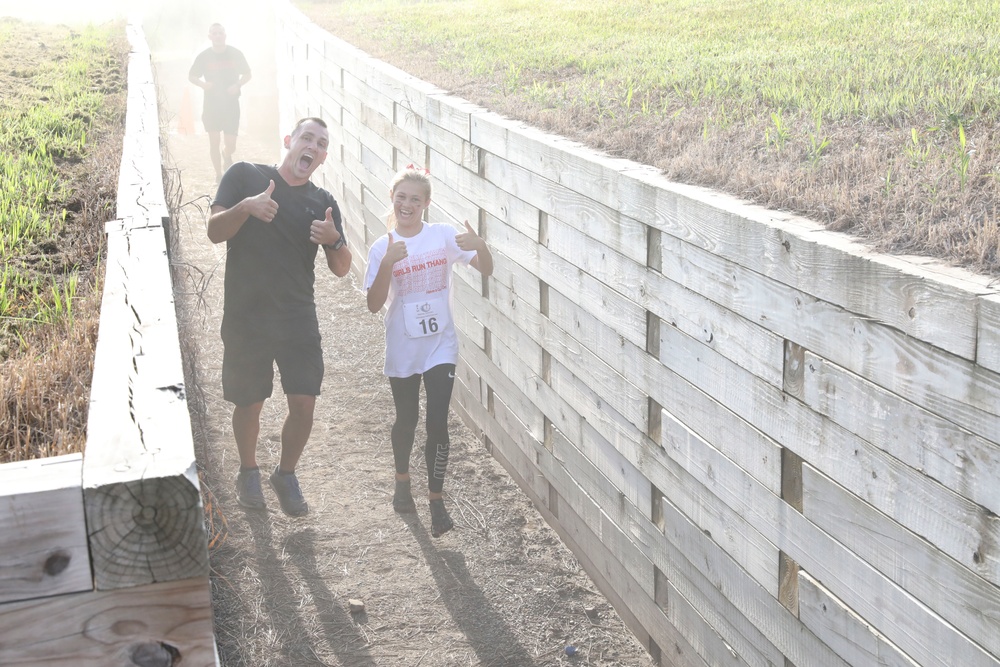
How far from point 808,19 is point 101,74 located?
25.4 ft

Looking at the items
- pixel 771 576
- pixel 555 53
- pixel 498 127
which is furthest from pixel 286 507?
pixel 555 53

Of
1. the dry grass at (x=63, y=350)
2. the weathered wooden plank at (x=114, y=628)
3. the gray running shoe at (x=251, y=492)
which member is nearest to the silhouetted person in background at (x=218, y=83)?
the dry grass at (x=63, y=350)

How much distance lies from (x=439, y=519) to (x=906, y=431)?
3.48 m

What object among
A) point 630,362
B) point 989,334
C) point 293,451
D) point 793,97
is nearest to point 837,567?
point 989,334

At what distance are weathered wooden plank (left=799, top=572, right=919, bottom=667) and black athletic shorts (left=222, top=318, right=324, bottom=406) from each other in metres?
3.14

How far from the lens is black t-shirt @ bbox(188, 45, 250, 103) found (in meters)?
13.8

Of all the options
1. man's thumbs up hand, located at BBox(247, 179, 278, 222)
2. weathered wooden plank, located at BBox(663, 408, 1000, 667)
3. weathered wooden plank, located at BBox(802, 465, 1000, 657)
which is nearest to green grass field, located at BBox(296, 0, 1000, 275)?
weathered wooden plank, located at BBox(802, 465, 1000, 657)

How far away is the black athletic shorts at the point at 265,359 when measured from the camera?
19.3 ft

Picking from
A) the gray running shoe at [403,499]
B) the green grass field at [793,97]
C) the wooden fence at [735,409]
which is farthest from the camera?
the gray running shoe at [403,499]

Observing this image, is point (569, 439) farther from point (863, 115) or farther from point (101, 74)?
point (101, 74)

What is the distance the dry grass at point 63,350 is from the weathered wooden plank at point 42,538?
3.36ft

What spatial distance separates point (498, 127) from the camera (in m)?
6.44

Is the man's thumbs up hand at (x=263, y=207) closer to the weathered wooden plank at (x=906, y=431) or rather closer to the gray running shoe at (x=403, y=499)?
the gray running shoe at (x=403, y=499)

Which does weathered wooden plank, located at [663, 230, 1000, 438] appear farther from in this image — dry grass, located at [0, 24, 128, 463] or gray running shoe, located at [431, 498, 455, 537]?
gray running shoe, located at [431, 498, 455, 537]
